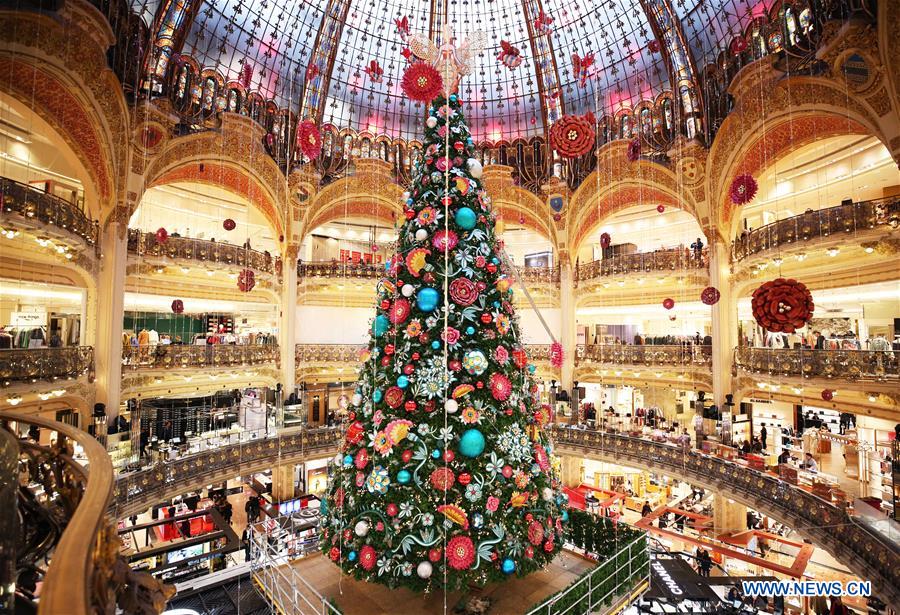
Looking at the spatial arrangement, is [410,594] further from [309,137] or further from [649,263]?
[649,263]

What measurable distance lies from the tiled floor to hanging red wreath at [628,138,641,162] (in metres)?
15.8

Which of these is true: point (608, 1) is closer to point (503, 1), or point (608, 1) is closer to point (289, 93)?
point (503, 1)

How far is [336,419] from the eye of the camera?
20.1 metres

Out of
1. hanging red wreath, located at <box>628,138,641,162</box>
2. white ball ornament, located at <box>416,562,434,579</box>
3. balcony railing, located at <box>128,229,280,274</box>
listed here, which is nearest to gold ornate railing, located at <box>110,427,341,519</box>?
balcony railing, located at <box>128,229,280,274</box>

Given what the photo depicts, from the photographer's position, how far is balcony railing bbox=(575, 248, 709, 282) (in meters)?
17.6

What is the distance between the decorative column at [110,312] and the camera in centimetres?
1339

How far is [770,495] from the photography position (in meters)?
11.9

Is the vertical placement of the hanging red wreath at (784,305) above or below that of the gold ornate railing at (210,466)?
above

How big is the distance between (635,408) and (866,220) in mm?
13289

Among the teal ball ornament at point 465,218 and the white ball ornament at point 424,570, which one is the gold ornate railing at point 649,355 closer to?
the teal ball ornament at point 465,218

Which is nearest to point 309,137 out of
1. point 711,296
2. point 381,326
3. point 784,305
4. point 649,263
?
point 381,326

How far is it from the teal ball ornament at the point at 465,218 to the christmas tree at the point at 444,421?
0.07 feet

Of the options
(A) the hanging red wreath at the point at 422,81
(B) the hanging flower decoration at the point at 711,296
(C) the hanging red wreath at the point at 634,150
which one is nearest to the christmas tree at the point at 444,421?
(A) the hanging red wreath at the point at 422,81

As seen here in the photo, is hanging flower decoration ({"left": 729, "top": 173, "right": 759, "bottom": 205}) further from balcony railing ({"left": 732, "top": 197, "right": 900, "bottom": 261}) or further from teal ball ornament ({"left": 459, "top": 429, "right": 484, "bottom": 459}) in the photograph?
teal ball ornament ({"left": 459, "top": 429, "right": 484, "bottom": 459})
